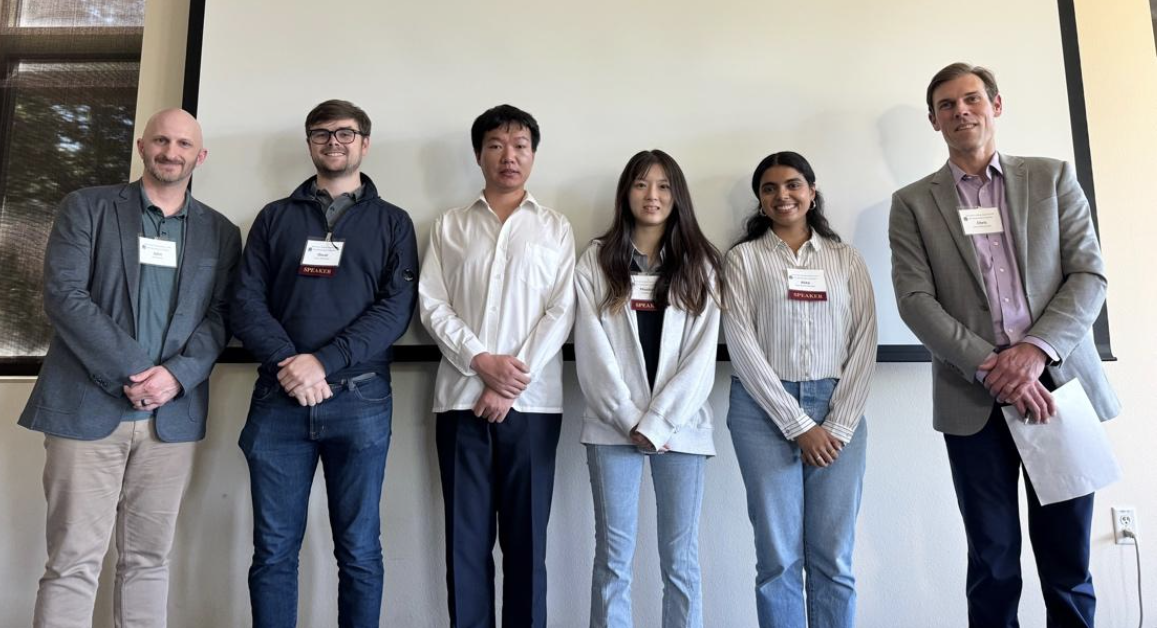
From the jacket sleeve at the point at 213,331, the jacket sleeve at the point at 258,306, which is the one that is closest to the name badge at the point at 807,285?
the jacket sleeve at the point at 258,306

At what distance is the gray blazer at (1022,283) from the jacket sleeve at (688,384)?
0.62 metres

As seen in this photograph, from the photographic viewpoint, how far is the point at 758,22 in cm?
256

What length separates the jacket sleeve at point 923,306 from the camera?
1.80 m

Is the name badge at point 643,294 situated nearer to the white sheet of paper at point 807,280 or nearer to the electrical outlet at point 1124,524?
Result: the white sheet of paper at point 807,280

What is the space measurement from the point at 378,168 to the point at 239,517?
4.88 ft

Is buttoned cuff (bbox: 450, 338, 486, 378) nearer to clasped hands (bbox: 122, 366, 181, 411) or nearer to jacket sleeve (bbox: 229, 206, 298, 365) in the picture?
jacket sleeve (bbox: 229, 206, 298, 365)

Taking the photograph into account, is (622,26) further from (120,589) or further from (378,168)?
(120,589)

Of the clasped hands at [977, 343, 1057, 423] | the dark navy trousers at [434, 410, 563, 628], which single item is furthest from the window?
the clasped hands at [977, 343, 1057, 423]

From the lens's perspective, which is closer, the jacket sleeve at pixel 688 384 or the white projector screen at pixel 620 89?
the jacket sleeve at pixel 688 384

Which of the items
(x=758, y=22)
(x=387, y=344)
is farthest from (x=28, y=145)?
(x=758, y=22)

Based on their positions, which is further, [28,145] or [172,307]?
[28,145]

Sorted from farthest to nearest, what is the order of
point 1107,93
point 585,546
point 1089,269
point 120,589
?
point 1107,93 → point 585,546 → point 120,589 → point 1089,269

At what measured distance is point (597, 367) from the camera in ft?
6.50

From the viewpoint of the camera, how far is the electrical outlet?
2357mm
